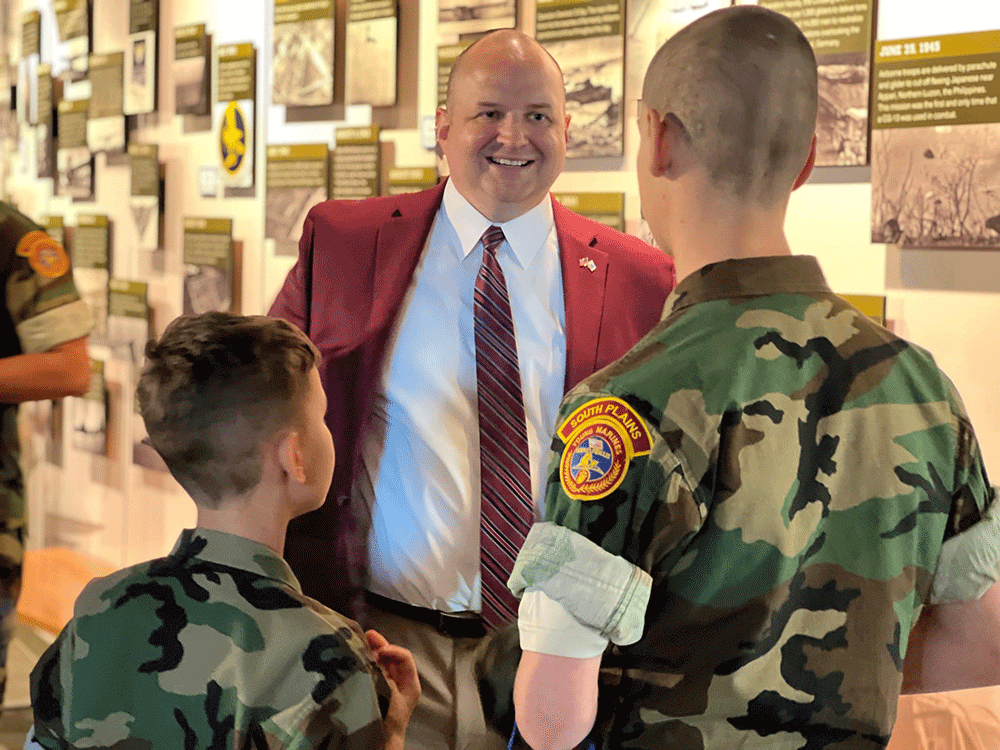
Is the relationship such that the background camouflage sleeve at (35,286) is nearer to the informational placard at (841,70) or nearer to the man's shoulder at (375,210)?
the man's shoulder at (375,210)

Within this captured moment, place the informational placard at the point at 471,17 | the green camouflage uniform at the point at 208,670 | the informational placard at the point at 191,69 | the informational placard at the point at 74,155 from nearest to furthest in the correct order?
the green camouflage uniform at the point at 208,670, the informational placard at the point at 471,17, the informational placard at the point at 191,69, the informational placard at the point at 74,155

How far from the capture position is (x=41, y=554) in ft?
18.5

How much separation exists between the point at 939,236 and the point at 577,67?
3.59ft

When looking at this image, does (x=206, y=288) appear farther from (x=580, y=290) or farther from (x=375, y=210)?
(x=580, y=290)

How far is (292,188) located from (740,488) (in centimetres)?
310

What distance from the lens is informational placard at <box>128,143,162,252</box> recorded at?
4723mm

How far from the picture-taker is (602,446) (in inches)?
41.3

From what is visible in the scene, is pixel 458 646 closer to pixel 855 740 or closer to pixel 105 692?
pixel 105 692

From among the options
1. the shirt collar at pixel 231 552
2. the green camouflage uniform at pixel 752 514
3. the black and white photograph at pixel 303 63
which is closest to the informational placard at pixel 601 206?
the black and white photograph at pixel 303 63

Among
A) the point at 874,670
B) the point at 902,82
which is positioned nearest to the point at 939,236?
the point at 902,82

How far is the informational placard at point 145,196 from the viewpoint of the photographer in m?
4.72

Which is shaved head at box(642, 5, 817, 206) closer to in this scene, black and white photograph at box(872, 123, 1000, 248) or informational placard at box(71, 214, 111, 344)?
black and white photograph at box(872, 123, 1000, 248)

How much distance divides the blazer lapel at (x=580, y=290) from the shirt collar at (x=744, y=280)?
0.82 m

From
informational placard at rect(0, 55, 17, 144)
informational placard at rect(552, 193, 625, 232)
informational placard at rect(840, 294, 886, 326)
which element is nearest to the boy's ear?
informational placard at rect(840, 294, 886, 326)
